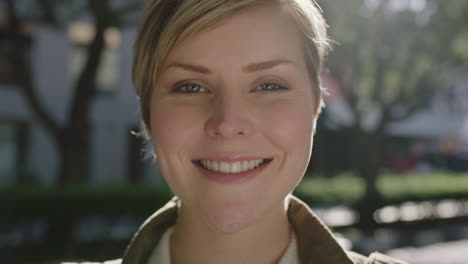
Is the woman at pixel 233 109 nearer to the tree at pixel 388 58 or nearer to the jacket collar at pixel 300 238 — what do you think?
the jacket collar at pixel 300 238

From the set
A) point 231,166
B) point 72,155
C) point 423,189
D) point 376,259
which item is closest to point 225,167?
point 231,166

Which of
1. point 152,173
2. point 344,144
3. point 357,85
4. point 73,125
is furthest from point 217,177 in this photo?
point 344,144

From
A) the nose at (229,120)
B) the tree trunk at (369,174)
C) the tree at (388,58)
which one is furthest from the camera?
the tree trunk at (369,174)

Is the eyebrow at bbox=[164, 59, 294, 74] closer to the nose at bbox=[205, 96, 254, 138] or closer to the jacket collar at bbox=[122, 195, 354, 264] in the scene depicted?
the nose at bbox=[205, 96, 254, 138]

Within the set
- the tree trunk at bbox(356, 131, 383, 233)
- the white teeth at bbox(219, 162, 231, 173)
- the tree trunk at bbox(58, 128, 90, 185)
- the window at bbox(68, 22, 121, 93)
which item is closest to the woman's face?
the white teeth at bbox(219, 162, 231, 173)

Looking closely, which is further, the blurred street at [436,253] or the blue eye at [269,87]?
the blurred street at [436,253]

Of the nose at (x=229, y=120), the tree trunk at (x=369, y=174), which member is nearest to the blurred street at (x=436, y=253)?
the tree trunk at (x=369, y=174)

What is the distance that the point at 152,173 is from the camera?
20.3 m

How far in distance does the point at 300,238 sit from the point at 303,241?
0.8 inches

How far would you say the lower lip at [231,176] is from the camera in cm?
145

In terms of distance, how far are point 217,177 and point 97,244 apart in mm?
8840

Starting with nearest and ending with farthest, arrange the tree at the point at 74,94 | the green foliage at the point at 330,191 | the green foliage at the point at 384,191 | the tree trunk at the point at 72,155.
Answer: the tree at the point at 74,94, the tree trunk at the point at 72,155, the green foliage at the point at 330,191, the green foliage at the point at 384,191

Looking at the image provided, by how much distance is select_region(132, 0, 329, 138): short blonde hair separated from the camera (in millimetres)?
1454

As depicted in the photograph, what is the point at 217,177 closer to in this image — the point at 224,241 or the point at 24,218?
the point at 224,241
